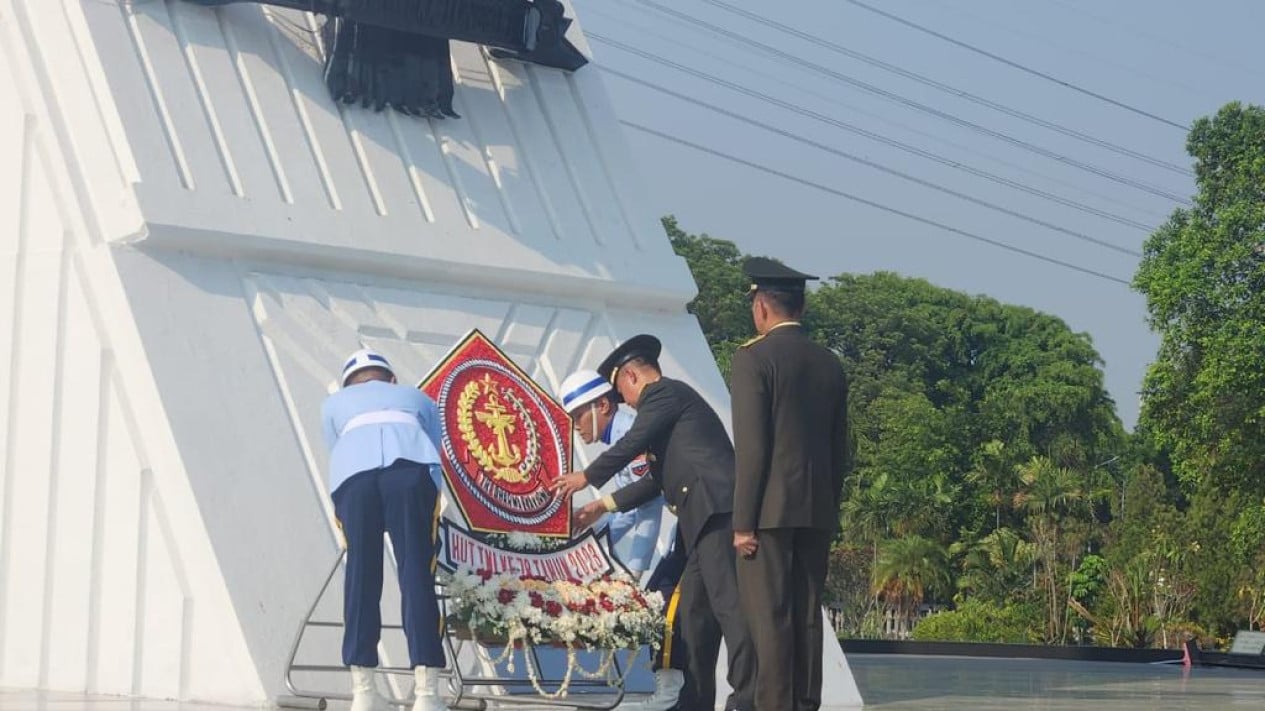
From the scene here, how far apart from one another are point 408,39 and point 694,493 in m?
4.17

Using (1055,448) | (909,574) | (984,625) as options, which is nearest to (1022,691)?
(984,625)

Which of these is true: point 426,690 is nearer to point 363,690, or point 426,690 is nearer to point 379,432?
point 363,690

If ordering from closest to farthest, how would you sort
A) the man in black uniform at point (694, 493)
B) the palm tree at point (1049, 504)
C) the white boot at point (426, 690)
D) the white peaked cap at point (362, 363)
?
the white boot at point (426, 690), the man in black uniform at point (694, 493), the white peaked cap at point (362, 363), the palm tree at point (1049, 504)

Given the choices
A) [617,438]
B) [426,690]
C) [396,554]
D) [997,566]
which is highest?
[997,566]

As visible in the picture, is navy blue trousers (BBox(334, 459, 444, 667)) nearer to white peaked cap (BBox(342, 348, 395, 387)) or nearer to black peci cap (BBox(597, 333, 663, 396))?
white peaked cap (BBox(342, 348, 395, 387))

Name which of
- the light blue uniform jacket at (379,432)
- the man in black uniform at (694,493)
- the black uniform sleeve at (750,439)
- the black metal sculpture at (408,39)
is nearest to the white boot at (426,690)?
the light blue uniform jacket at (379,432)

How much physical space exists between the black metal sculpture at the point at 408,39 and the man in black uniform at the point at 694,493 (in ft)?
10.1

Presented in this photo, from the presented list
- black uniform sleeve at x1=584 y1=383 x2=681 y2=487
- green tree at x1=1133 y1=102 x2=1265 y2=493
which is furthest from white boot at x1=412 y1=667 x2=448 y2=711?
green tree at x1=1133 y1=102 x2=1265 y2=493

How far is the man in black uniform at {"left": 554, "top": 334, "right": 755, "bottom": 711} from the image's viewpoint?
322 inches

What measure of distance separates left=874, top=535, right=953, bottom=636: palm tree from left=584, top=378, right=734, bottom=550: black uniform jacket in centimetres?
3715

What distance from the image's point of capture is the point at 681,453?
8469 millimetres

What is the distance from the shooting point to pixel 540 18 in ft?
38.8

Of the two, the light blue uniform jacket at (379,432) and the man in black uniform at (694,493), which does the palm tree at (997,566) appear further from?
the light blue uniform jacket at (379,432)

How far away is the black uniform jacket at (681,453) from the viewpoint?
8297mm
